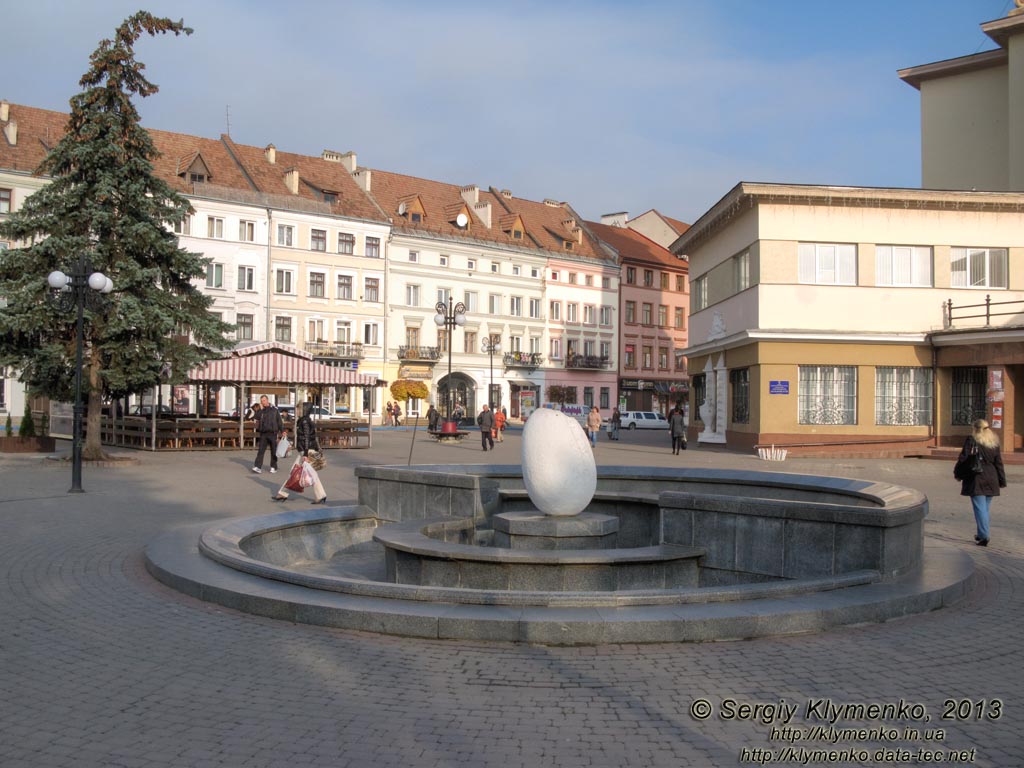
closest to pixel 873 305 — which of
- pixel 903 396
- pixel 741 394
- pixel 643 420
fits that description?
pixel 903 396

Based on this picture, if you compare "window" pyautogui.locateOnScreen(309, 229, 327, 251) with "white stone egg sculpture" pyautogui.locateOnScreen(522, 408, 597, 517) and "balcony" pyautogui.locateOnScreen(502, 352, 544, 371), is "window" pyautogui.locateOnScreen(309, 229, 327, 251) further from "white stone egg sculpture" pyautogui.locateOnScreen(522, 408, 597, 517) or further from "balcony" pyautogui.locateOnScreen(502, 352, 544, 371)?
"white stone egg sculpture" pyautogui.locateOnScreen(522, 408, 597, 517)

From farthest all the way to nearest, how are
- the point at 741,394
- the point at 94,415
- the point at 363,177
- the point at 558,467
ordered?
the point at 363,177 → the point at 741,394 → the point at 94,415 → the point at 558,467

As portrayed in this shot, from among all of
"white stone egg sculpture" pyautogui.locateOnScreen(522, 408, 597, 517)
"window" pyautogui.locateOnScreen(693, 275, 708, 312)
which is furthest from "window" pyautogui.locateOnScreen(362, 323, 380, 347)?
"white stone egg sculpture" pyautogui.locateOnScreen(522, 408, 597, 517)

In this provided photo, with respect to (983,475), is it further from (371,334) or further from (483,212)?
(483,212)

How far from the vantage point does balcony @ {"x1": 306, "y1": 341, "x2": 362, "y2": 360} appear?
58.3 metres


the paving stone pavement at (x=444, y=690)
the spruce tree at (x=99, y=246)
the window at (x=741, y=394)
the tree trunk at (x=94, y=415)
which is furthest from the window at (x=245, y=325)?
the paving stone pavement at (x=444, y=690)

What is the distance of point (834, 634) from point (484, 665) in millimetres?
2833

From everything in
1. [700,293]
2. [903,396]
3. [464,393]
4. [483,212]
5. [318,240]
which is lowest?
[903,396]

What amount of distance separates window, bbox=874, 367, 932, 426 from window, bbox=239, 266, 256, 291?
38408mm

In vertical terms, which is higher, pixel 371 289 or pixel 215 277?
pixel 371 289

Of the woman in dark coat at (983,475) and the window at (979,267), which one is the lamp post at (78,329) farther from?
the window at (979,267)

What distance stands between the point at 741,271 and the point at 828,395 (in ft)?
18.4

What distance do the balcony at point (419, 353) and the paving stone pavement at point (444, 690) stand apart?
5312cm

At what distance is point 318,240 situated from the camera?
193 ft
